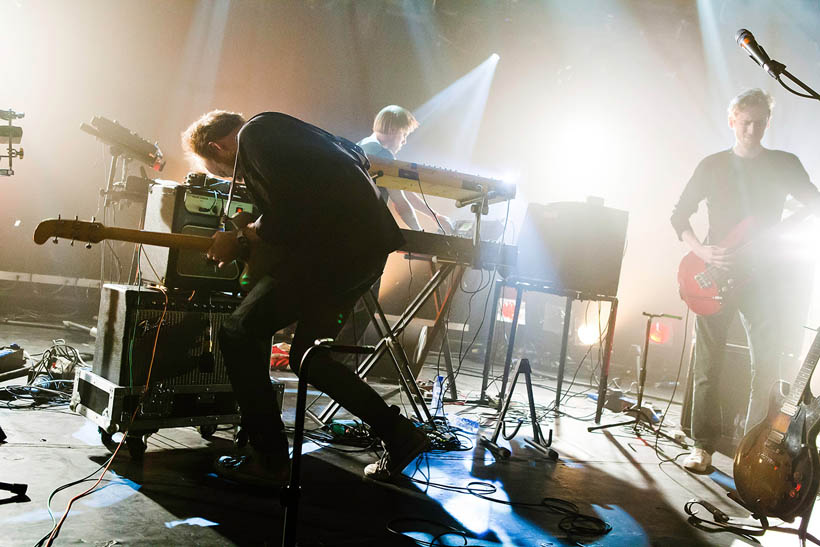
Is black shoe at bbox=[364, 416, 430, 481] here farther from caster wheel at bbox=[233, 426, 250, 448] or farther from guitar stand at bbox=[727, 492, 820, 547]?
guitar stand at bbox=[727, 492, 820, 547]

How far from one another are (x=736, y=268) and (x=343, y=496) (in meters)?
2.55

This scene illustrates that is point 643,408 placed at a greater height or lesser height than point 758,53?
lesser

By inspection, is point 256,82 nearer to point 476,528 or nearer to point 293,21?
point 293,21

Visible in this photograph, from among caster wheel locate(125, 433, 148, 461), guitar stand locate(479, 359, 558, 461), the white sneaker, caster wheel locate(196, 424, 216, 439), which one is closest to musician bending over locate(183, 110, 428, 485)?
caster wheel locate(125, 433, 148, 461)

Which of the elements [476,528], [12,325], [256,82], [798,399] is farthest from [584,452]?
[256,82]

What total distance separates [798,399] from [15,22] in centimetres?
892

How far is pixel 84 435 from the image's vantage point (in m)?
2.61

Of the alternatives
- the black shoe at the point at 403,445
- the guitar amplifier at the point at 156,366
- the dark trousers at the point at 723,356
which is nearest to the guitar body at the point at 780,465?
the dark trousers at the point at 723,356

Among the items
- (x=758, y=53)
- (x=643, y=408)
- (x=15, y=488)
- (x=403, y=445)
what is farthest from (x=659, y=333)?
(x=15, y=488)

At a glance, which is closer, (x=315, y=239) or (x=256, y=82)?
(x=315, y=239)

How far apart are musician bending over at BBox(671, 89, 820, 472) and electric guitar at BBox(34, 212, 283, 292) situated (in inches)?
104

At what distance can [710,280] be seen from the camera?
11.0 feet

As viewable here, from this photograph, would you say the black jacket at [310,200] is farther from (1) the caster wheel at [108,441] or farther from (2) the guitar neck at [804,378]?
(2) the guitar neck at [804,378]

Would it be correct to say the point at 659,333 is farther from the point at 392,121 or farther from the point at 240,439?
the point at 240,439
